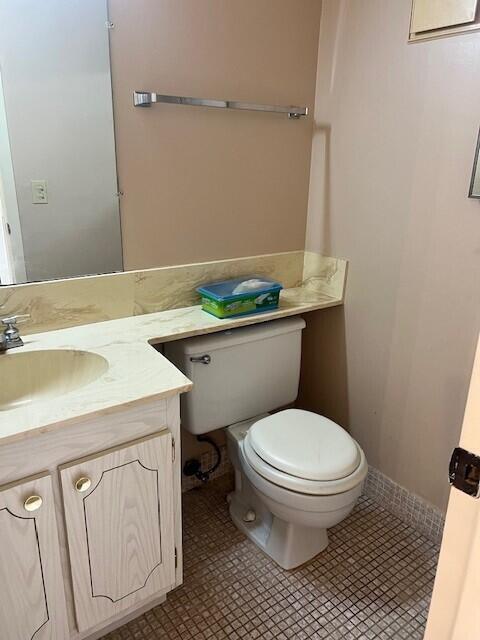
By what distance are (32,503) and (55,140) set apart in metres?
0.98

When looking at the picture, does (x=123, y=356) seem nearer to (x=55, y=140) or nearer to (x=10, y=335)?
(x=10, y=335)

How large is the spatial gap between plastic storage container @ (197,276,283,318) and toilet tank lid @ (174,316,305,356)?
0.07 m

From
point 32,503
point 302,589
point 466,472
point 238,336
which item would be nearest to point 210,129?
point 238,336

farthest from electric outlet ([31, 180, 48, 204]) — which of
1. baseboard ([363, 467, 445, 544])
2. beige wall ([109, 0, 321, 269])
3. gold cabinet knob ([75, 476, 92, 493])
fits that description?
baseboard ([363, 467, 445, 544])

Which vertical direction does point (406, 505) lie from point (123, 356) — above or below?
below

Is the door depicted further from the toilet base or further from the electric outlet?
the electric outlet

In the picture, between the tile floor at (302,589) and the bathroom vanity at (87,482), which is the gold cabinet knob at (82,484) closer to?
the bathroom vanity at (87,482)

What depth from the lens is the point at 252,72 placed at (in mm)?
1668

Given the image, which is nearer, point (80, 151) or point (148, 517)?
point (148, 517)

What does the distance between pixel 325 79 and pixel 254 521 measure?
170 centimetres

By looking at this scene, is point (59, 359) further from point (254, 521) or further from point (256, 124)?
point (256, 124)

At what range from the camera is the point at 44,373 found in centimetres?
134

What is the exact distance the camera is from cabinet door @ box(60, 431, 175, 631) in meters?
1.13

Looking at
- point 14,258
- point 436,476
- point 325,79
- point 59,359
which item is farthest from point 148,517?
point 325,79
